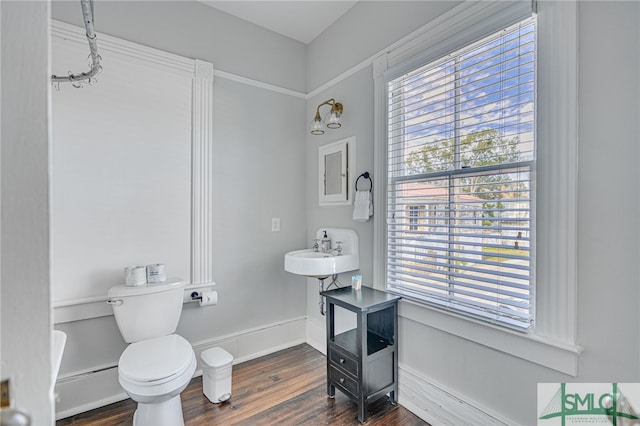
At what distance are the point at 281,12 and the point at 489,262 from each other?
7.59ft

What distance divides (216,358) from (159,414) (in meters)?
0.44

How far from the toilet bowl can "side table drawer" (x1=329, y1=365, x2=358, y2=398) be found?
0.83 metres

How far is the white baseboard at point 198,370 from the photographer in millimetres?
1815

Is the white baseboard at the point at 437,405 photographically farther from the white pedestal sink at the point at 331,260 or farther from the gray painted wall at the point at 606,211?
the white pedestal sink at the point at 331,260

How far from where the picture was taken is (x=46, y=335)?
48cm

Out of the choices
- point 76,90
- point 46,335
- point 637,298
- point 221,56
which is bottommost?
point 637,298

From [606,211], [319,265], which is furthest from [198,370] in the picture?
[606,211]

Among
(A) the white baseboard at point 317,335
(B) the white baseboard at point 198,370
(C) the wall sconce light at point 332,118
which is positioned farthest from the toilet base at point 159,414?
(C) the wall sconce light at point 332,118

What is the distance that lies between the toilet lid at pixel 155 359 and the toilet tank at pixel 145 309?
90 millimetres

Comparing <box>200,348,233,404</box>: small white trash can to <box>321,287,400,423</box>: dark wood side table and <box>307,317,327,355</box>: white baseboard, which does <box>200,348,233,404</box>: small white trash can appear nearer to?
<box>321,287,400,423</box>: dark wood side table

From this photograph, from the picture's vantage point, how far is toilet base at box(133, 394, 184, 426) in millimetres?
1572

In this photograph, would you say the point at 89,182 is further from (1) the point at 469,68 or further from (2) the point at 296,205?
(1) the point at 469,68

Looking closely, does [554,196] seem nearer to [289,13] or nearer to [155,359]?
[155,359]

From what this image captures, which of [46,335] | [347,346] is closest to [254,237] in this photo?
[347,346]
